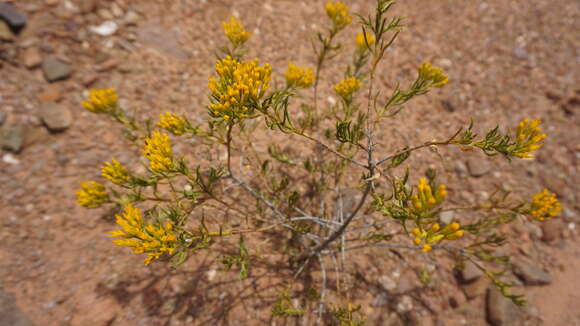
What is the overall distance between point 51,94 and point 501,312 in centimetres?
439

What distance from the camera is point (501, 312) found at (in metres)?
2.42

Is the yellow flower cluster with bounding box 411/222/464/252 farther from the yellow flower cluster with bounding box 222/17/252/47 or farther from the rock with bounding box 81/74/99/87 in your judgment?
the rock with bounding box 81/74/99/87

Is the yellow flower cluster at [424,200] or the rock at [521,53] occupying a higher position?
the rock at [521,53]

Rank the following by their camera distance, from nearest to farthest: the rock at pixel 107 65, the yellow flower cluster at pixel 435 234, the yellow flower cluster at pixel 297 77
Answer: the yellow flower cluster at pixel 435 234 < the yellow flower cluster at pixel 297 77 < the rock at pixel 107 65

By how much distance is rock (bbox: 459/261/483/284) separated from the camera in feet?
8.49

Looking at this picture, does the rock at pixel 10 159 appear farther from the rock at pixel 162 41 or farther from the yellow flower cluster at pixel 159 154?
the yellow flower cluster at pixel 159 154

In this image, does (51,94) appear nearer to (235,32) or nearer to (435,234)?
(235,32)

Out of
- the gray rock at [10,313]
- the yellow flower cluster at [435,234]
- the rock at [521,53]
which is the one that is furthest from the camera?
the rock at [521,53]

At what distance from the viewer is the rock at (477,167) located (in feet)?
10.3

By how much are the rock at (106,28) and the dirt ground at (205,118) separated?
5 cm

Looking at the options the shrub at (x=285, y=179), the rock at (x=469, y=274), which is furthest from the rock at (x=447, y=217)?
the rock at (x=469, y=274)

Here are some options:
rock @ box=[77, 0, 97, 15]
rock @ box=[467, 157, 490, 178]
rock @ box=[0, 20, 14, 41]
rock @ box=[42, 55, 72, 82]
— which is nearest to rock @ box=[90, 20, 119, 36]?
rock @ box=[77, 0, 97, 15]

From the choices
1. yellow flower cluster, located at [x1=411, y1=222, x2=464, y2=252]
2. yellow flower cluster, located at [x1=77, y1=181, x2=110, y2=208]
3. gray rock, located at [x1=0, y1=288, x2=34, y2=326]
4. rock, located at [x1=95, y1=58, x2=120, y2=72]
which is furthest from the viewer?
rock, located at [x1=95, y1=58, x2=120, y2=72]

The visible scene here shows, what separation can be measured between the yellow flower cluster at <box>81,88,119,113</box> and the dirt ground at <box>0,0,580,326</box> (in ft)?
2.74
